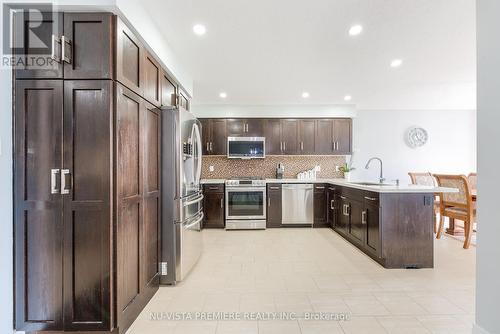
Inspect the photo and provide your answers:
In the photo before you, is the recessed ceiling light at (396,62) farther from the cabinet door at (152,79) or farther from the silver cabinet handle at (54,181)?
the silver cabinet handle at (54,181)

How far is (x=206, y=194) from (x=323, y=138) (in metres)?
2.75

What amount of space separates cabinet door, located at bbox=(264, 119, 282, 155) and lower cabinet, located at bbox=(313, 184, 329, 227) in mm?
1143

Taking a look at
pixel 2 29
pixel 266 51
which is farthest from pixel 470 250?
pixel 2 29

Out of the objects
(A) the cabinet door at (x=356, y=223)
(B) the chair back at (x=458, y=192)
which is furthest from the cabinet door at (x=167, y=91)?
(B) the chair back at (x=458, y=192)

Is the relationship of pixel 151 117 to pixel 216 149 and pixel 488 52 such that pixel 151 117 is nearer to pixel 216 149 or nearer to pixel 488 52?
pixel 488 52

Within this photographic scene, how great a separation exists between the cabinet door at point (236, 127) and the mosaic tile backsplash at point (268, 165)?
62 centimetres

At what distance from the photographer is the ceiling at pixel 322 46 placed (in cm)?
227

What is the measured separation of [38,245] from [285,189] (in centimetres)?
407

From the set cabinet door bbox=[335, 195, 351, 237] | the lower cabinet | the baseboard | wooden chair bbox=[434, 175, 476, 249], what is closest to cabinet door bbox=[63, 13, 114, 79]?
the baseboard

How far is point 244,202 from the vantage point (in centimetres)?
508

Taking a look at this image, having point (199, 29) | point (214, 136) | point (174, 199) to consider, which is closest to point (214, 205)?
point (214, 136)

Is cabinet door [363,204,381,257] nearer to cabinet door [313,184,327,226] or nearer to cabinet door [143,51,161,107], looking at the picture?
cabinet door [313,184,327,226]

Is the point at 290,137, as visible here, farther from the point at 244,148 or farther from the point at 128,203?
the point at 128,203

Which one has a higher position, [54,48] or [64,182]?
[54,48]
